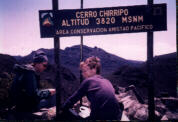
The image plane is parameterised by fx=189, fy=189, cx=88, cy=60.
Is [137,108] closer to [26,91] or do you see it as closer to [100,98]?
[100,98]

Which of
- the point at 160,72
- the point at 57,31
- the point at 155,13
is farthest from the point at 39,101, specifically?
the point at 160,72

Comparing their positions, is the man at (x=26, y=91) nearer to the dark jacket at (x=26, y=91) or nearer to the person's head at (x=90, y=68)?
the dark jacket at (x=26, y=91)

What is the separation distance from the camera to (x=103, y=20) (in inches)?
204

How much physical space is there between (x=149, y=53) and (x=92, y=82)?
2782mm

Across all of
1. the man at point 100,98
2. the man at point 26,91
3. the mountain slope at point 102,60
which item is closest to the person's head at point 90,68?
Result: the man at point 100,98

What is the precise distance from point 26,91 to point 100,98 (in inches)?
51.3

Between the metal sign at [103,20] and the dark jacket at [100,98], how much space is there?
2.55 meters

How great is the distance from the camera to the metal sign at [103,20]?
5.14 meters

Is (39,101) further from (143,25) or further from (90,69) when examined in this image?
(143,25)

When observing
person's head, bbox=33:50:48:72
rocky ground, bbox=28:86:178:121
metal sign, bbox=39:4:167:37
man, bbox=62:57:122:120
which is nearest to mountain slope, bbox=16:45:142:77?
rocky ground, bbox=28:86:178:121

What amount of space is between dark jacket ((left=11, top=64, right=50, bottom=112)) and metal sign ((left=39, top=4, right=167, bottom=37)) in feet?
7.02

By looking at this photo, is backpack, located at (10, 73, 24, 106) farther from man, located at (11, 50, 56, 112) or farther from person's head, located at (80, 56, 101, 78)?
person's head, located at (80, 56, 101, 78)

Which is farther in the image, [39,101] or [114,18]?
[114,18]

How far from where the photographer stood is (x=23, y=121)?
330 centimetres
